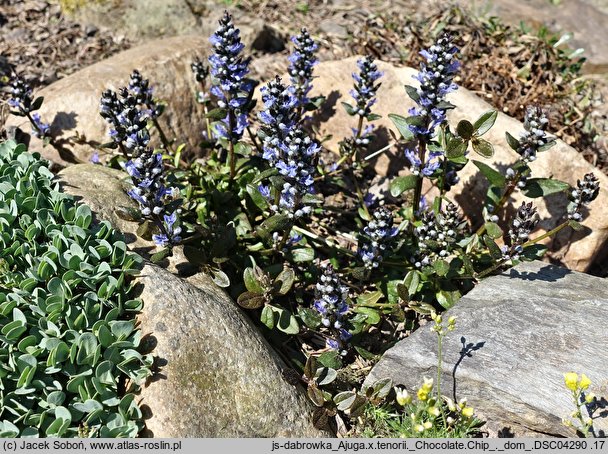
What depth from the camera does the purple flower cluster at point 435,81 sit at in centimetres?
472

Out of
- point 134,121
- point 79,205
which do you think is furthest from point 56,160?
point 134,121

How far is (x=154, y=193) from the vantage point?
15.2ft

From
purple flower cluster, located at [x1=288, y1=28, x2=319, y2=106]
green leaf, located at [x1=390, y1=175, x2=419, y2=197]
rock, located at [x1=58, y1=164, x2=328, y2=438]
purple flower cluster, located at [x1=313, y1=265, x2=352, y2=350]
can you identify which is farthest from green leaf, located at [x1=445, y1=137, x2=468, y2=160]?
rock, located at [x1=58, y1=164, x2=328, y2=438]

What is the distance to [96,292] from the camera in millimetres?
4613

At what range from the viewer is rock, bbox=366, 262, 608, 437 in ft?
14.7

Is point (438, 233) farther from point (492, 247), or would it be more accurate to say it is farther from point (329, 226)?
point (329, 226)

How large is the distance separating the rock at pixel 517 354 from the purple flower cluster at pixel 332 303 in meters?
0.42

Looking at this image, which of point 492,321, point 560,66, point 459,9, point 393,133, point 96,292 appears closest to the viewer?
point 96,292

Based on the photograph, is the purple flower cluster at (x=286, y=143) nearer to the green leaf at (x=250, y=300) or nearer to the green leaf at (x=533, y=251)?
the green leaf at (x=250, y=300)

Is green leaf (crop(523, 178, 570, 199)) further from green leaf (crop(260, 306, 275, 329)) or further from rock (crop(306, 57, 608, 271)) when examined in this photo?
green leaf (crop(260, 306, 275, 329))

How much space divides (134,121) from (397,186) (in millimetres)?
2271

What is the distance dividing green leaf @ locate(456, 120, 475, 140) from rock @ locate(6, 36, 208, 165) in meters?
3.31

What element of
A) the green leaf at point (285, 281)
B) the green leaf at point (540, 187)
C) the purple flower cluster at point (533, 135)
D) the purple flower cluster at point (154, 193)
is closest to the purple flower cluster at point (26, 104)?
the purple flower cluster at point (154, 193)

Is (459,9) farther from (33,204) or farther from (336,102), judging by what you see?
(33,204)
